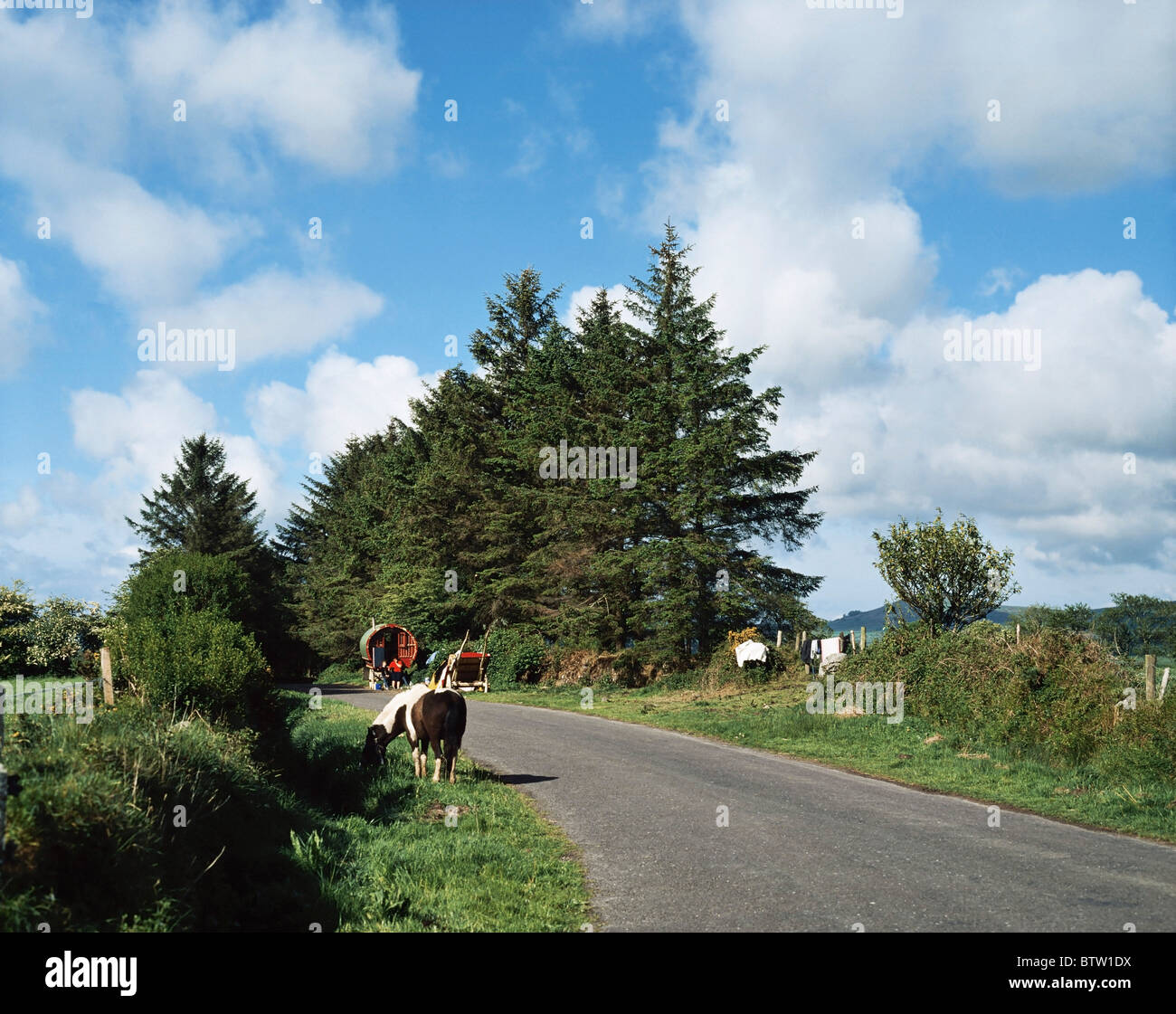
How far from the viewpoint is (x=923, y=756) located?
1706 centimetres

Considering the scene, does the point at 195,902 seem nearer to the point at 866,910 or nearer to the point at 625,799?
the point at 866,910

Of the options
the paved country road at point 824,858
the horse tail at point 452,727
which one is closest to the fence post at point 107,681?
the horse tail at point 452,727

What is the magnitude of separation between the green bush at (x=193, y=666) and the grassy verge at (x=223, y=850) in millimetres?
1976

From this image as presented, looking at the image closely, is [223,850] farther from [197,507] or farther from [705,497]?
[197,507]

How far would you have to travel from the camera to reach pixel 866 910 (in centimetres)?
719

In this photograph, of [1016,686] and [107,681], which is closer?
[107,681]

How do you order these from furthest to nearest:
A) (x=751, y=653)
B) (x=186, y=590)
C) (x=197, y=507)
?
(x=197, y=507)
(x=751, y=653)
(x=186, y=590)

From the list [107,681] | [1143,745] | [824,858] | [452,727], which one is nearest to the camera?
[824,858]

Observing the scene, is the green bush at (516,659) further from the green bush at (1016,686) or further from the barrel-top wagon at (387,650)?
the green bush at (1016,686)

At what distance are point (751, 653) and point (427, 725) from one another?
21.1 metres

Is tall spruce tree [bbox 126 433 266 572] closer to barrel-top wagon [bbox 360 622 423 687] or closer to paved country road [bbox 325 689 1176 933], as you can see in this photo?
barrel-top wagon [bbox 360 622 423 687]

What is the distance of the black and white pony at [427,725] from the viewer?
1289cm

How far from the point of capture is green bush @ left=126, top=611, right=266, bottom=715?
1325 cm

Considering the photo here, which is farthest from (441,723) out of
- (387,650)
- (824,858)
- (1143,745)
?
(387,650)
